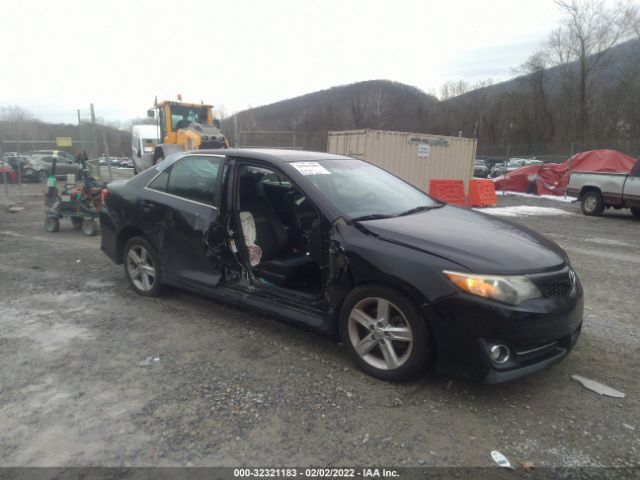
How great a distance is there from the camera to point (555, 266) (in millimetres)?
3045

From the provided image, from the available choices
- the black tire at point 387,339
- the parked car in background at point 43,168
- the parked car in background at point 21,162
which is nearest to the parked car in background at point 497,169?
the parked car in background at point 43,168

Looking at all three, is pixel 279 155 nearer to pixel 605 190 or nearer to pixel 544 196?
pixel 605 190

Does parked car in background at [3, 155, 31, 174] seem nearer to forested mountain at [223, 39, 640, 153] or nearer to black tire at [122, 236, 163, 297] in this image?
forested mountain at [223, 39, 640, 153]

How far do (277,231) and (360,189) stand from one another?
3.15ft

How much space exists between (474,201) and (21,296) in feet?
42.8

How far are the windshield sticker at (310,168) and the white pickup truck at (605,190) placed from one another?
11572 mm

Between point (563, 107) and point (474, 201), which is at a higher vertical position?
point (563, 107)

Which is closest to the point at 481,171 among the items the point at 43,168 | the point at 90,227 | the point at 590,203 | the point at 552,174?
the point at 552,174

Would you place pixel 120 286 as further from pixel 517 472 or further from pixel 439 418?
pixel 517 472

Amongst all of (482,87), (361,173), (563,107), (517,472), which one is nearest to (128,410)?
(517,472)

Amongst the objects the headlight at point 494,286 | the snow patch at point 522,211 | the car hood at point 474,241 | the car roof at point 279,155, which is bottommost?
the snow patch at point 522,211

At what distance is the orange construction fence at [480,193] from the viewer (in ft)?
48.0

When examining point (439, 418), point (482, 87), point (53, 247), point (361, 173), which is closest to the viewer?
point (439, 418)

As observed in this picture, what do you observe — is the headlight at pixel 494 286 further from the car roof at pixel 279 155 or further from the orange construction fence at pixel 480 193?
the orange construction fence at pixel 480 193
